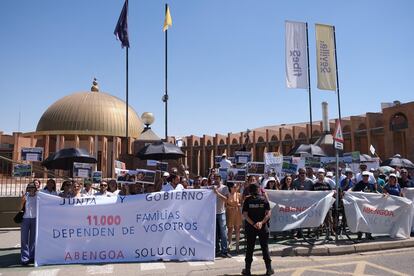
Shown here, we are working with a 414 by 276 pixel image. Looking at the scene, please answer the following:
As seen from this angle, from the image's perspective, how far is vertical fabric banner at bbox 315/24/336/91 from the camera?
17.5 meters

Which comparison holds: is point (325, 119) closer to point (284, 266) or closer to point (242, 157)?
point (242, 157)

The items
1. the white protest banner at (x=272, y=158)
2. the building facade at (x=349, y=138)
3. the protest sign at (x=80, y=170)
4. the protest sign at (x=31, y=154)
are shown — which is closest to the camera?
the protest sign at (x=31, y=154)

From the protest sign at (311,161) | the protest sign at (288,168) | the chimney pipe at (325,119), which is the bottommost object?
the protest sign at (288,168)

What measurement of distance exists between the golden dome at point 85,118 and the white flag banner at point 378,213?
35819 millimetres

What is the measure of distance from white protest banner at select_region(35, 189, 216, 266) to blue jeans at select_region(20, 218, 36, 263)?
25cm

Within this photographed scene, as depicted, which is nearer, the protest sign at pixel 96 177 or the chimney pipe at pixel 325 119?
the protest sign at pixel 96 177

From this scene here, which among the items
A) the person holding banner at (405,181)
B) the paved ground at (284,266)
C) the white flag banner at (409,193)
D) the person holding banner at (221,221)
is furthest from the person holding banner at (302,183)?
the person holding banner at (405,181)

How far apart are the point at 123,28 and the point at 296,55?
9686mm

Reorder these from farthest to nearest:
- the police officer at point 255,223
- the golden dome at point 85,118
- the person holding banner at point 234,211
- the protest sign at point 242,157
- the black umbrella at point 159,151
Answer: the golden dome at point 85,118 < the black umbrella at point 159,151 < the protest sign at point 242,157 < the person holding banner at point 234,211 < the police officer at point 255,223

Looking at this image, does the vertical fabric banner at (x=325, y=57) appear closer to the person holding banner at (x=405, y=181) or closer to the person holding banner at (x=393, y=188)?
the person holding banner at (x=405, y=181)

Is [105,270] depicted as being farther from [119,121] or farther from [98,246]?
[119,121]

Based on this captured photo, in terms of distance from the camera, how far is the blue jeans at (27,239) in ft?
25.0

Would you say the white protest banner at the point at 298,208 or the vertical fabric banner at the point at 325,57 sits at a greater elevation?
the vertical fabric banner at the point at 325,57

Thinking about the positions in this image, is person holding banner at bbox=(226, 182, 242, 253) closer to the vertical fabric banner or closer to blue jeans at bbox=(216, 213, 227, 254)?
blue jeans at bbox=(216, 213, 227, 254)
